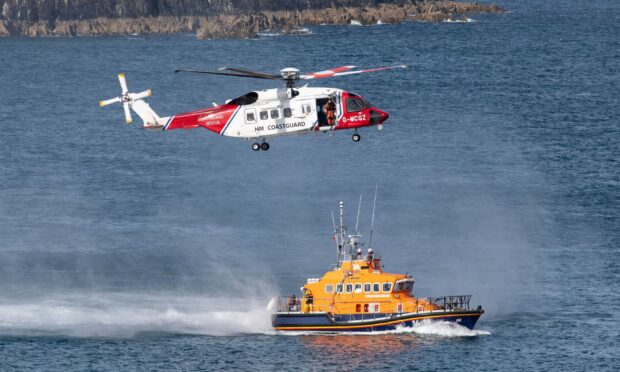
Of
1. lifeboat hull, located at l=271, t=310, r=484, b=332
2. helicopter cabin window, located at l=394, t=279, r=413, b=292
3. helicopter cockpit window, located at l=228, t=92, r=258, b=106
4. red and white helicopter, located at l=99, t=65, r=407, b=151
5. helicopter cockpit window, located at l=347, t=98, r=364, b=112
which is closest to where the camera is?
helicopter cockpit window, located at l=228, t=92, r=258, b=106

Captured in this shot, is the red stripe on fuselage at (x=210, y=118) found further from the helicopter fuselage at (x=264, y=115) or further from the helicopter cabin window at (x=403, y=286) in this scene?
the helicopter cabin window at (x=403, y=286)

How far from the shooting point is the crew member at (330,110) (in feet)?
292

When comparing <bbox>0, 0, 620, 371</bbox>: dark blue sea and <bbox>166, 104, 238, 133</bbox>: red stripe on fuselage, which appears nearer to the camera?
<bbox>166, 104, 238, 133</bbox>: red stripe on fuselage

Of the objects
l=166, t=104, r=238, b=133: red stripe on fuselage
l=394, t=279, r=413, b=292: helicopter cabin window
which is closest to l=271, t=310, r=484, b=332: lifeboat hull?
l=394, t=279, r=413, b=292: helicopter cabin window

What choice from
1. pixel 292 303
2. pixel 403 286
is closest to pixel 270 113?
pixel 292 303

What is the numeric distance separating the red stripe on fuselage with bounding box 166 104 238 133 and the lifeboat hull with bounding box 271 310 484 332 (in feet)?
65.7

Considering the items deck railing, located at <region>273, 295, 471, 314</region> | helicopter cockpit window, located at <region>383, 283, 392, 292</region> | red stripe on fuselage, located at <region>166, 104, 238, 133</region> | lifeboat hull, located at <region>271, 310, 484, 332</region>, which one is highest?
red stripe on fuselage, located at <region>166, 104, 238, 133</region>

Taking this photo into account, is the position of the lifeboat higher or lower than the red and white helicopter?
lower

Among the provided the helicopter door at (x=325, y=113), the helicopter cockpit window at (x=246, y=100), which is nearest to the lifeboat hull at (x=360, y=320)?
the helicopter door at (x=325, y=113)

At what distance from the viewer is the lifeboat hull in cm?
10312

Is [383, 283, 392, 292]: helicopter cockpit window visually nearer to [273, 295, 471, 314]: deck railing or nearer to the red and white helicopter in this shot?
[273, 295, 471, 314]: deck railing

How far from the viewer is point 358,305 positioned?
103 meters

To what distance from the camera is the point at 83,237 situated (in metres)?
130

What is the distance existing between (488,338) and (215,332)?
1946 centimetres
